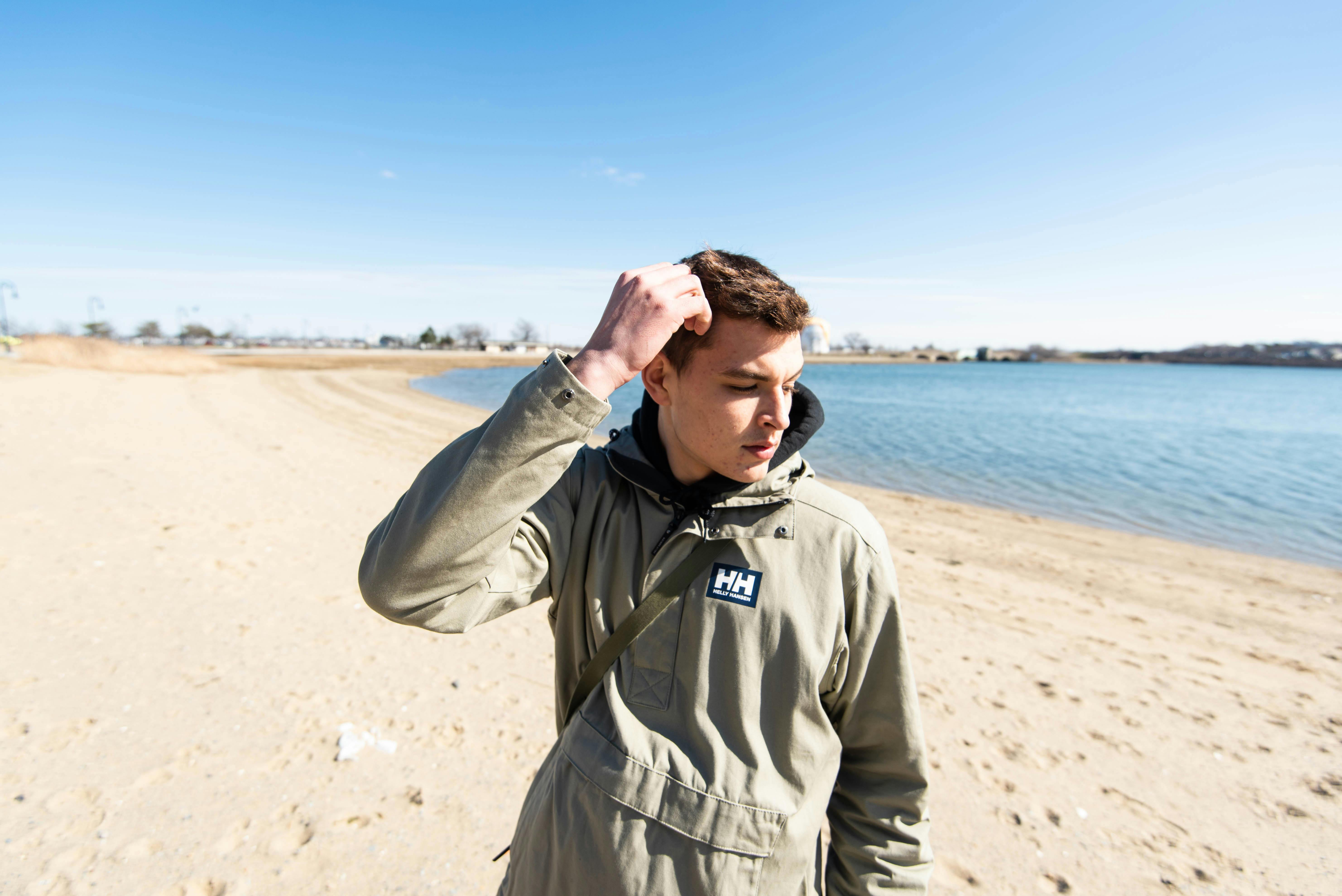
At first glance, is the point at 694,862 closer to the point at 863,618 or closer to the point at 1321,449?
the point at 863,618

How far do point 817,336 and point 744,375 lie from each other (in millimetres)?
449

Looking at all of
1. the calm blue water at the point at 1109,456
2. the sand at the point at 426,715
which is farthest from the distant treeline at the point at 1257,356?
the sand at the point at 426,715

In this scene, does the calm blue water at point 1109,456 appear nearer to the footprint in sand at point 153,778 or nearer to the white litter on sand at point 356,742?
the white litter on sand at point 356,742

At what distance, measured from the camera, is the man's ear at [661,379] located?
1598mm

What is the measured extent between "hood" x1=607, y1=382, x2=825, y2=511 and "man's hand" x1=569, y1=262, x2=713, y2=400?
215mm

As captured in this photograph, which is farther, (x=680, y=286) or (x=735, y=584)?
(x=735, y=584)

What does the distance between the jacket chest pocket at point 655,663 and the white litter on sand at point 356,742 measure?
9.90 ft

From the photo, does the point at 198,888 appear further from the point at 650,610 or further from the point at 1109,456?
the point at 1109,456

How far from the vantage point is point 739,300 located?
1468mm

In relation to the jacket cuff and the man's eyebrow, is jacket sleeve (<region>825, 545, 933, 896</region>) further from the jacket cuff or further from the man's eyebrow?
the jacket cuff

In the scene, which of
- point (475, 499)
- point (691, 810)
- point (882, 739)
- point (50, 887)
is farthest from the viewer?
point (50, 887)

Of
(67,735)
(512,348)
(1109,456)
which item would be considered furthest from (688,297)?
(512,348)

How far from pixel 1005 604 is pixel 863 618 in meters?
6.20

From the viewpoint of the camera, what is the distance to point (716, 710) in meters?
1.46
